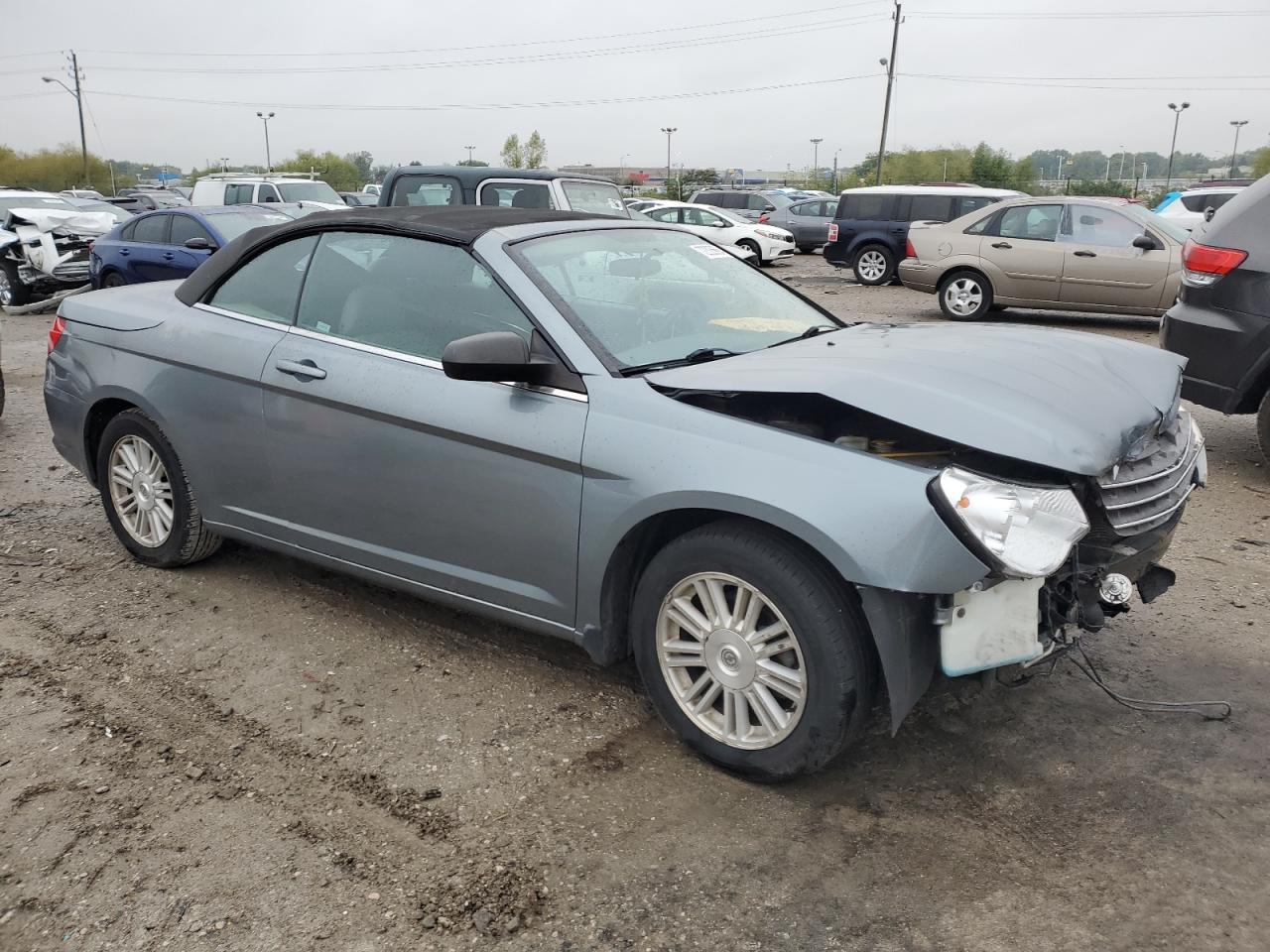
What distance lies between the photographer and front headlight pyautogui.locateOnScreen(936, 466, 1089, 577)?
271 centimetres

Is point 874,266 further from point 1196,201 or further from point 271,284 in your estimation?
point 271,284

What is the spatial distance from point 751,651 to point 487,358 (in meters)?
1.18

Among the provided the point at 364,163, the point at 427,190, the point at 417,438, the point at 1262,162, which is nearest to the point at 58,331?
the point at 417,438

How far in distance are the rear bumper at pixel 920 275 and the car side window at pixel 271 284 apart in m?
11.0

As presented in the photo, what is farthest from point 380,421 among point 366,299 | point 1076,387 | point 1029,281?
point 1029,281

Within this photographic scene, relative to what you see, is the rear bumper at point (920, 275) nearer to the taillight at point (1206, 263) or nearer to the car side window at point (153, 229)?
the taillight at point (1206, 263)

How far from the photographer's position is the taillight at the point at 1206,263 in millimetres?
6074

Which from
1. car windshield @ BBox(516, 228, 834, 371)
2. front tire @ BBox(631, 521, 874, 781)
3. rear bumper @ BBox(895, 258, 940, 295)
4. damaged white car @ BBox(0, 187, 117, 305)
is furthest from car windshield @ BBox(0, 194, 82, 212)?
front tire @ BBox(631, 521, 874, 781)

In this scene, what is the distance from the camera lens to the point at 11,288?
1645 centimetres

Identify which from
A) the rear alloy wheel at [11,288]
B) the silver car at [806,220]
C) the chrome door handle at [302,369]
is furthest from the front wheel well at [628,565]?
the silver car at [806,220]

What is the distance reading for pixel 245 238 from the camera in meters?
4.59

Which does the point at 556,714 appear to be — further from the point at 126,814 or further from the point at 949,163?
the point at 949,163

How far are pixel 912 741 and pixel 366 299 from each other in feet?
8.20

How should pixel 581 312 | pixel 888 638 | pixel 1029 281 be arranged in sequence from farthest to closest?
1. pixel 1029 281
2. pixel 581 312
3. pixel 888 638
